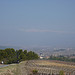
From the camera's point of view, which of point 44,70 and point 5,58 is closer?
point 44,70

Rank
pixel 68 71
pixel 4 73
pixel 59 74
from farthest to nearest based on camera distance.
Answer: pixel 68 71 < pixel 59 74 < pixel 4 73

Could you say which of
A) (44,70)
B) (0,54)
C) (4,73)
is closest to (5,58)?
(0,54)

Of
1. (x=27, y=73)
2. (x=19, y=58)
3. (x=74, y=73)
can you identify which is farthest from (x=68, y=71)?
(x=19, y=58)

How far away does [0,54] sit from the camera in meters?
52.2

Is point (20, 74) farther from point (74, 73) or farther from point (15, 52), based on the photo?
point (15, 52)

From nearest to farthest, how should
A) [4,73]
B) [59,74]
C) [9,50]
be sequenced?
1. [4,73]
2. [59,74]
3. [9,50]

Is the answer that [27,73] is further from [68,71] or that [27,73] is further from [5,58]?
[5,58]

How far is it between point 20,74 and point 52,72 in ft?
12.4

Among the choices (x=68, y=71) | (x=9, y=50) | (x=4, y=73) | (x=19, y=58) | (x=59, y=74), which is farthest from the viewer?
(x=9, y=50)

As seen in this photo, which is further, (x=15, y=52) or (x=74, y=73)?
(x=15, y=52)

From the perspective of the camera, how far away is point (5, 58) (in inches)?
2051

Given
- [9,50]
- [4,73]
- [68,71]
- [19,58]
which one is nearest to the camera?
[4,73]

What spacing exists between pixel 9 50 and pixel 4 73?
3526 centimetres

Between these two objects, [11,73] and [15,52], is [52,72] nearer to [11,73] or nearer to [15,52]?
[11,73]
